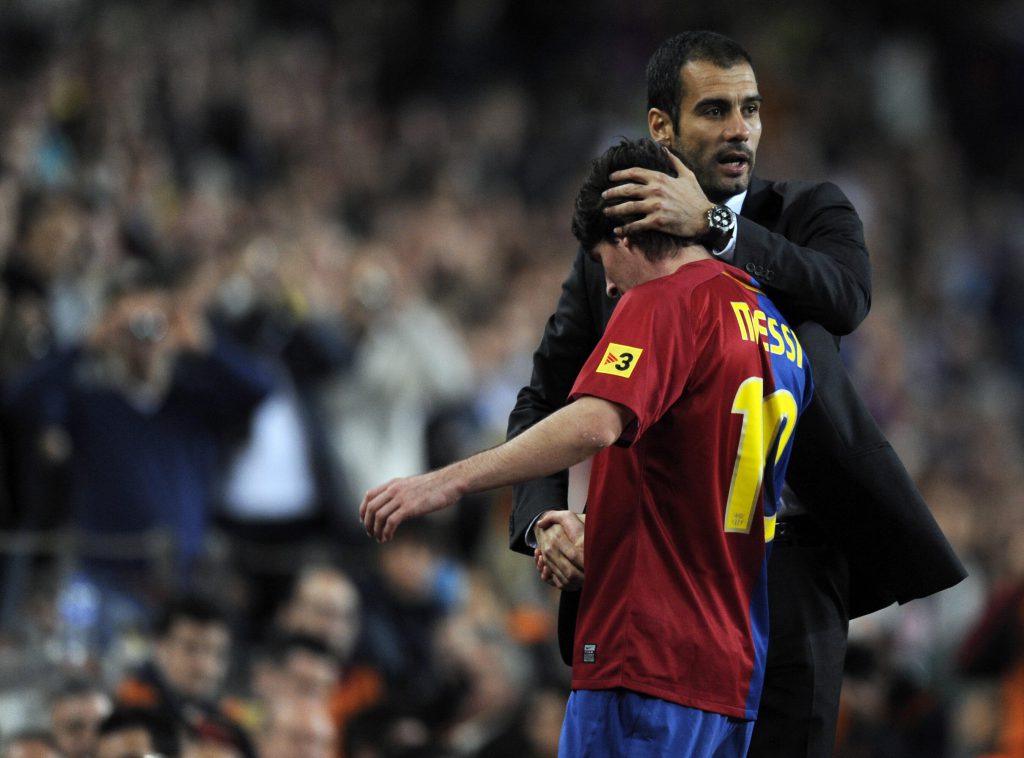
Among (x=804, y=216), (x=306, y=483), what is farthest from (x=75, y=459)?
(x=804, y=216)

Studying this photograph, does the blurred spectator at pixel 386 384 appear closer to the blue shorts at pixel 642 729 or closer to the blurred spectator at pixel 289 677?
the blurred spectator at pixel 289 677

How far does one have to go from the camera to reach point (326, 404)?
900cm

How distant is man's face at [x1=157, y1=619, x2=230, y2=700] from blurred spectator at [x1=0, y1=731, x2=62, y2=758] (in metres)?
0.80

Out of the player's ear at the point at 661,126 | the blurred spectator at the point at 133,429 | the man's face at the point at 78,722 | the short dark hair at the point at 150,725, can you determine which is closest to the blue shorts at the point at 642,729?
the player's ear at the point at 661,126

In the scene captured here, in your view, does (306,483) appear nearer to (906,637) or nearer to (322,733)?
(322,733)

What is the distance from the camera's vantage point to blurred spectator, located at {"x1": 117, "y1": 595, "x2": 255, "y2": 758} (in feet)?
20.8

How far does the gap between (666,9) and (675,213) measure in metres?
13.2

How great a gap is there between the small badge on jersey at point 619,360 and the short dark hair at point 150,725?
2.65m

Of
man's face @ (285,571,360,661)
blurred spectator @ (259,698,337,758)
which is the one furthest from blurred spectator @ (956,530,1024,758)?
blurred spectator @ (259,698,337,758)

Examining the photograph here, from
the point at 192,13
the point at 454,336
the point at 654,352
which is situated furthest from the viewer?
the point at 192,13

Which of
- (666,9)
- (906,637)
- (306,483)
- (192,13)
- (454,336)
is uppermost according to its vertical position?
(666,9)

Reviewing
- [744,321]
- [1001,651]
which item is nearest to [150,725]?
[744,321]

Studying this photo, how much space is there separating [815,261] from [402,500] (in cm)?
117

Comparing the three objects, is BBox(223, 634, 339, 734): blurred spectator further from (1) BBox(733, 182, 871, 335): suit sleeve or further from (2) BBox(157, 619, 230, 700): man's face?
(1) BBox(733, 182, 871, 335): suit sleeve
